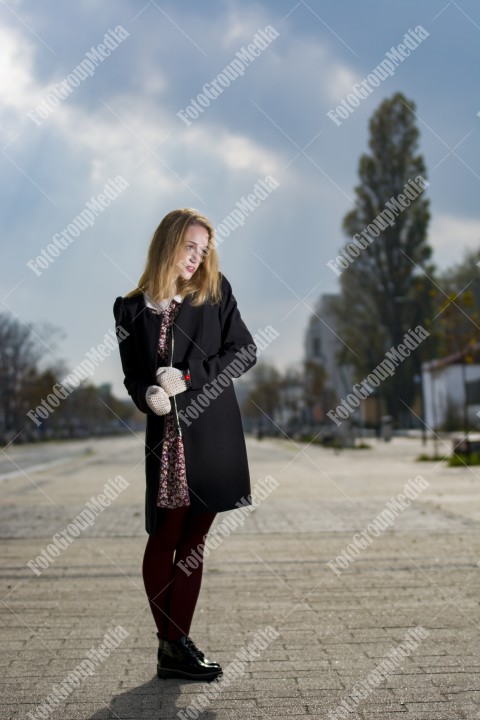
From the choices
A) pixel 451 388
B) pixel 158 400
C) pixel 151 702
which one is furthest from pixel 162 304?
pixel 451 388

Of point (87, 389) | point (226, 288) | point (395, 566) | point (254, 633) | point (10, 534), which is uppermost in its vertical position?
point (226, 288)

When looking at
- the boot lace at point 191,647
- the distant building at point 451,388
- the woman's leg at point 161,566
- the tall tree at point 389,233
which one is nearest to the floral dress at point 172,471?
the woman's leg at point 161,566

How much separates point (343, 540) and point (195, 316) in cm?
519

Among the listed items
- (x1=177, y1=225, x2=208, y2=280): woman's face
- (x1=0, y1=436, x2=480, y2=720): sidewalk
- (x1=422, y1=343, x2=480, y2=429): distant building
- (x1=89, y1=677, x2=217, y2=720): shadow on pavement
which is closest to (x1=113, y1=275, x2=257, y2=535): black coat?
(x1=177, y1=225, x2=208, y2=280): woman's face

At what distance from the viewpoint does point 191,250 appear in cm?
396

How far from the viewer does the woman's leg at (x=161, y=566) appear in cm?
396

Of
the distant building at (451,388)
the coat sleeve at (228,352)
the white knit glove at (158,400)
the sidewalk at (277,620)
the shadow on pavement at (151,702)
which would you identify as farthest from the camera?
the distant building at (451,388)

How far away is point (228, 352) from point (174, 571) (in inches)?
37.3

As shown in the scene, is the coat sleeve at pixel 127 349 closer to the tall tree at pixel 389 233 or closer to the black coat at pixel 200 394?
the black coat at pixel 200 394

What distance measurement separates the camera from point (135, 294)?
13.3 ft

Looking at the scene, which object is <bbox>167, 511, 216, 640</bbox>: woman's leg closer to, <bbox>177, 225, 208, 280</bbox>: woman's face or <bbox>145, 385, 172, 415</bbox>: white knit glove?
<bbox>145, 385, 172, 415</bbox>: white knit glove

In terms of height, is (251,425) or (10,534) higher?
(10,534)

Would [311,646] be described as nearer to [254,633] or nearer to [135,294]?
[254,633]

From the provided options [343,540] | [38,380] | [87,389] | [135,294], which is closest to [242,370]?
[135,294]
